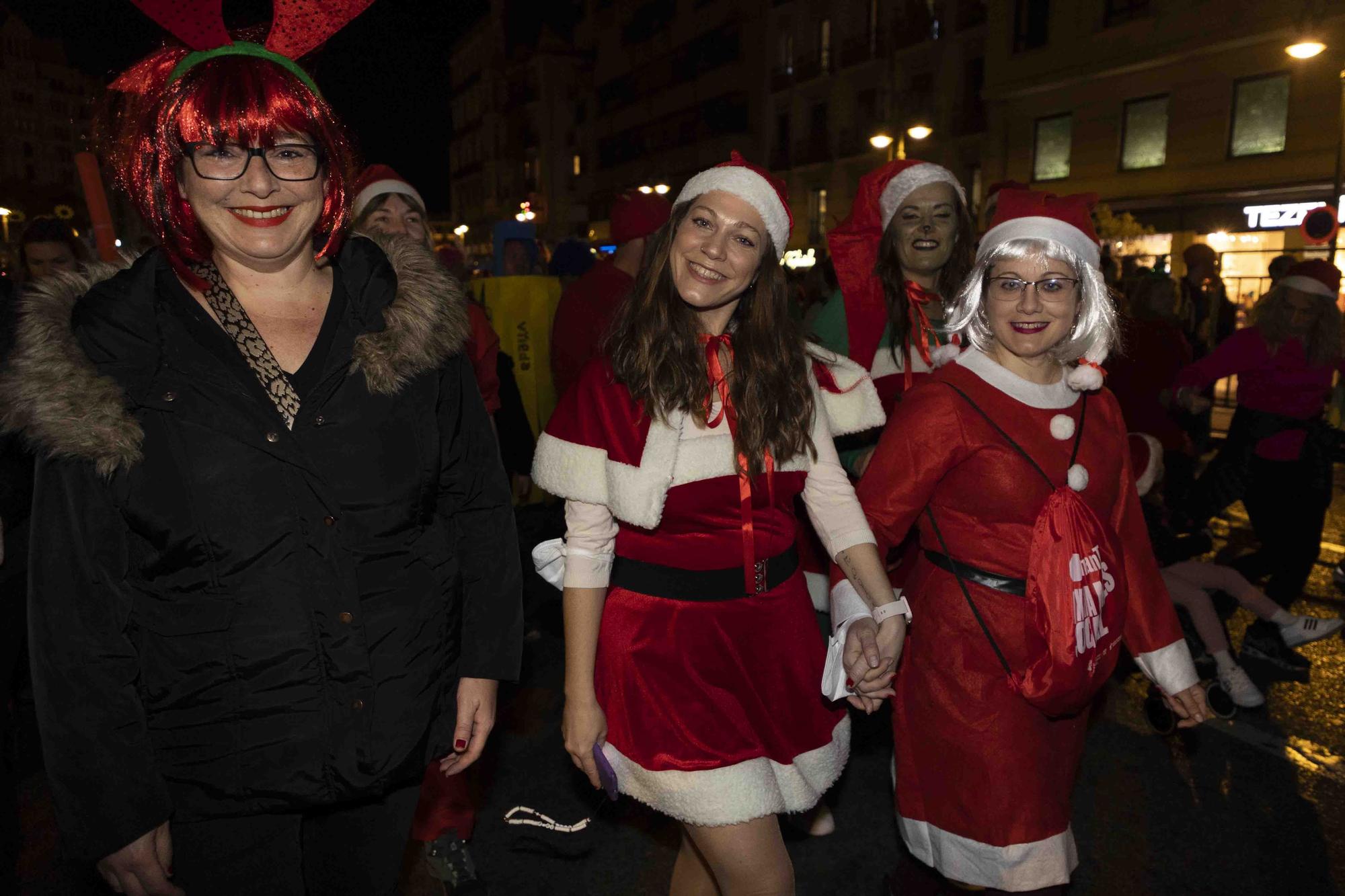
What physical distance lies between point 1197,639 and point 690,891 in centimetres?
338

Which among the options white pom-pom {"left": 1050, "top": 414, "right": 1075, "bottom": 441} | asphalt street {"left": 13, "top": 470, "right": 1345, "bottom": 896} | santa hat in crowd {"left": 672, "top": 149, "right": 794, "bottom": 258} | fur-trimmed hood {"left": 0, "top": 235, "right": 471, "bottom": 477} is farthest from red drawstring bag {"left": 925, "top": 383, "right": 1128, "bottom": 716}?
fur-trimmed hood {"left": 0, "top": 235, "right": 471, "bottom": 477}

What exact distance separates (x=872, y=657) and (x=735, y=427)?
2.18ft

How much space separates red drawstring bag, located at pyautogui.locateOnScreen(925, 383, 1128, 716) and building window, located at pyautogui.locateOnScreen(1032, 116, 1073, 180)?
24.1 m

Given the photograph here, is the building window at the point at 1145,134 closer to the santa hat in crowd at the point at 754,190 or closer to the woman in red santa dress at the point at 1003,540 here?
the woman in red santa dress at the point at 1003,540

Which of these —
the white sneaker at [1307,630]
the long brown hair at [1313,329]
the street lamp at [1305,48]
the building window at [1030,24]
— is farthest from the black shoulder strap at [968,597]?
the building window at [1030,24]

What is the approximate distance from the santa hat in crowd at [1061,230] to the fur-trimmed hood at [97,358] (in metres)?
1.73

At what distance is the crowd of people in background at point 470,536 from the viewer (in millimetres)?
1707

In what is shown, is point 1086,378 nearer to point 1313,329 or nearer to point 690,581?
point 690,581

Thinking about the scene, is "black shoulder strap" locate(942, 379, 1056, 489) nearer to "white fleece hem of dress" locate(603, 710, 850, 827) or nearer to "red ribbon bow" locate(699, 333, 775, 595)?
"red ribbon bow" locate(699, 333, 775, 595)

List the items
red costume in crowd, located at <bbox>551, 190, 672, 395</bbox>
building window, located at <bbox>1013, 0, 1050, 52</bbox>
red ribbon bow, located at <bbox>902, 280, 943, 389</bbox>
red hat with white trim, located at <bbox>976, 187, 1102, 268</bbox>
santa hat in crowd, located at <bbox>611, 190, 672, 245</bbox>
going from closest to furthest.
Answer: red hat with white trim, located at <bbox>976, 187, 1102, 268</bbox>
red ribbon bow, located at <bbox>902, 280, 943, 389</bbox>
red costume in crowd, located at <bbox>551, 190, 672, 395</bbox>
santa hat in crowd, located at <bbox>611, 190, 672, 245</bbox>
building window, located at <bbox>1013, 0, 1050, 52</bbox>

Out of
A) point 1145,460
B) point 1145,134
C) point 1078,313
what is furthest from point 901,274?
point 1145,134

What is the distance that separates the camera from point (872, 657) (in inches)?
85.6

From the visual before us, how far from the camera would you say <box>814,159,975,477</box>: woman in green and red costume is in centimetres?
382

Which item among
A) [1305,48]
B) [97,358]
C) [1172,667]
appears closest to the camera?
[97,358]
